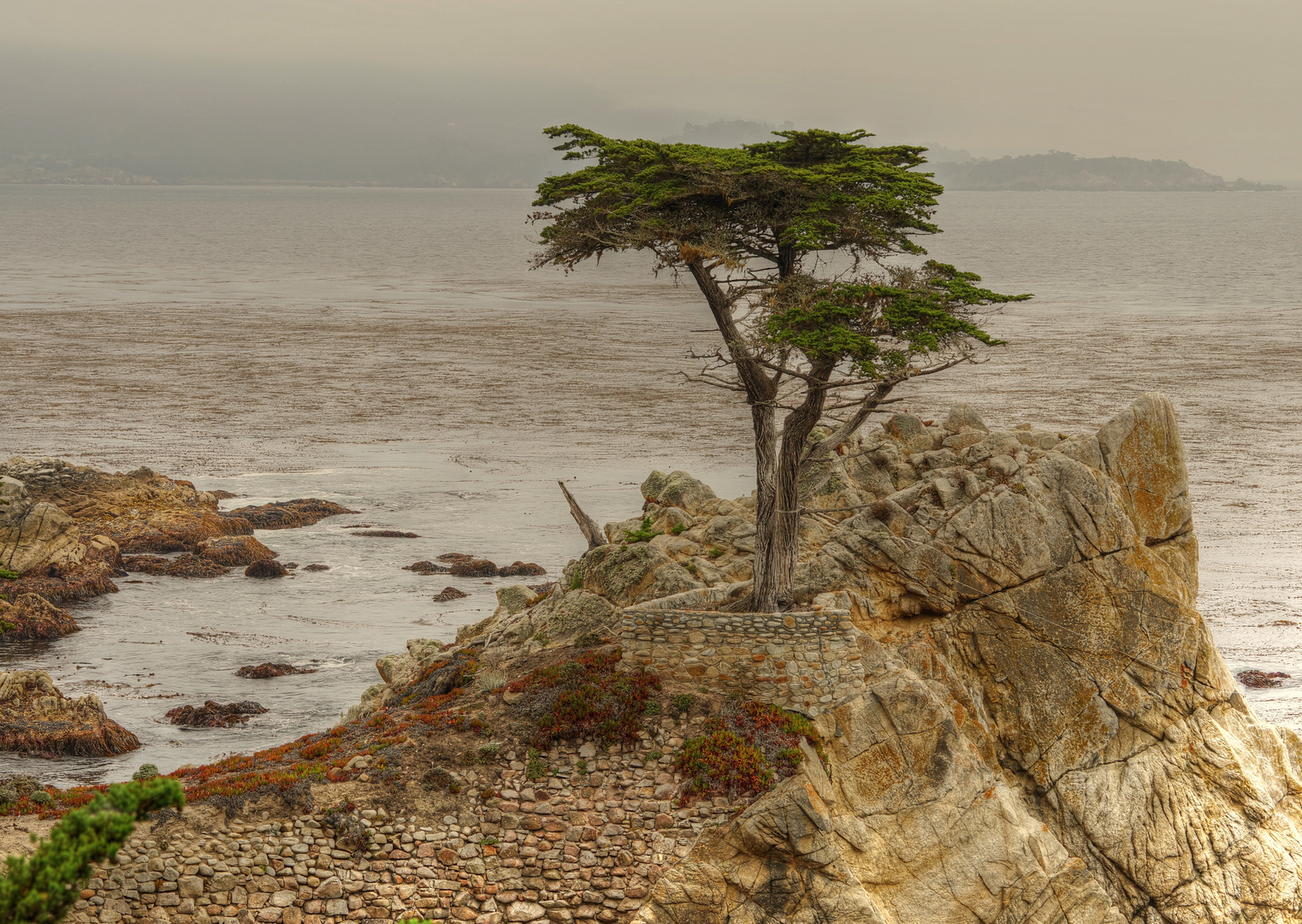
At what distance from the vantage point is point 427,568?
4266cm

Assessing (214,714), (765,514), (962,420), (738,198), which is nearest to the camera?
(738,198)

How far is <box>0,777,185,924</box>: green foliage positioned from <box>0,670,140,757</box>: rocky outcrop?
61.7 feet

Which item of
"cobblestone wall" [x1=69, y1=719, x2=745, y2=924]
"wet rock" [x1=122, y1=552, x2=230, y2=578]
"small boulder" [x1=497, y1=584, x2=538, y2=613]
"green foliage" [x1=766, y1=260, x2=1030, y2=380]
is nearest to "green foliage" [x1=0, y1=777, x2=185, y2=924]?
"cobblestone wall" [x1=69, y1=719, x2=745, y2=924]

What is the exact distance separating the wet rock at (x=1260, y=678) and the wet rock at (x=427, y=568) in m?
29.0

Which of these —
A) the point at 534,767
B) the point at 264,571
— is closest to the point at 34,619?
the point at 264,571

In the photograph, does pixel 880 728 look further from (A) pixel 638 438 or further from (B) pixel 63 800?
(A) pixel 638 438

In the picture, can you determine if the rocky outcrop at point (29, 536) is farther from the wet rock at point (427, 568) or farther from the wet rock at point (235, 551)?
the wet rock at point (427, 568)

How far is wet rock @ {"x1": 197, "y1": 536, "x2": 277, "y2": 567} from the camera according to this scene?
4309 centimetres

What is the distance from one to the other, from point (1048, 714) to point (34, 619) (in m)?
32.6

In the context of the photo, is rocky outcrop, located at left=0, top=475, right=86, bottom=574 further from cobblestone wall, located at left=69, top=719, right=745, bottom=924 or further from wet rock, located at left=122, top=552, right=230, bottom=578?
cobblestone wall, located at left=69, top=719, right=745, bottom=924

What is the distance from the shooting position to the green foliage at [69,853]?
9461mm

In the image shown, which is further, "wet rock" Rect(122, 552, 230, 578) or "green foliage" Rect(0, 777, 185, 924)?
"wet rock" Rect(122, 552, 230, 578)

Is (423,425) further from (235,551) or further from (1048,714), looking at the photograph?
(1048,714)

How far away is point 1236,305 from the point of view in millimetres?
117625
